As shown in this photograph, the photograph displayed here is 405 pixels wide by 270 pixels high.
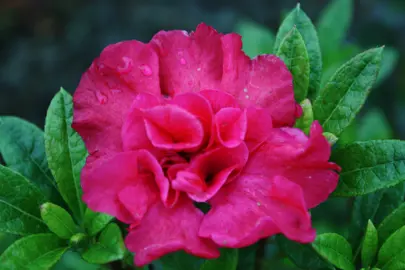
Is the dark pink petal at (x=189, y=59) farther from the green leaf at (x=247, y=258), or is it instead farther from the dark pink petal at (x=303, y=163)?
the green leaf at (x=247, y=258)

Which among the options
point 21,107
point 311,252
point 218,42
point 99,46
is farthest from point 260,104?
point 21,107

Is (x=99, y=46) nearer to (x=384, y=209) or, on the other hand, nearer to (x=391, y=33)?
(x=391, y=33)

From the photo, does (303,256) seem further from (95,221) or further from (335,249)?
(95,221)

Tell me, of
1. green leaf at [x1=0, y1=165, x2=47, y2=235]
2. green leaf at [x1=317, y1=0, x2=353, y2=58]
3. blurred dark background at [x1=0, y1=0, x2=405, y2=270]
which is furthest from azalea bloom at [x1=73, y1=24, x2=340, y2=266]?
blurred dark background at [x1=0, y1=0, x2=405, y2=270]

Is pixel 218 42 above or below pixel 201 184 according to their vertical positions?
above

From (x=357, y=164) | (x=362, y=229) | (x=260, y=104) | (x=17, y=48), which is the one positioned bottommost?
(x=17, y=48)

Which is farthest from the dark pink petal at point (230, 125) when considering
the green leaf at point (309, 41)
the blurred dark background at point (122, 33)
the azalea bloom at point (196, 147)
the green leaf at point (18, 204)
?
the blurred dark background at point (122, 33)

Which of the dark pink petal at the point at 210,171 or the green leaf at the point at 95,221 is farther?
the green leaf at the point at 95,221
